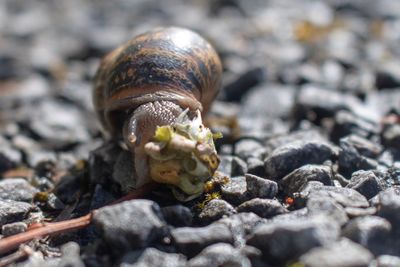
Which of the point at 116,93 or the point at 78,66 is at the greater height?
the point at 116,93

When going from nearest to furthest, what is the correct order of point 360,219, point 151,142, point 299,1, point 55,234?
point 360,219
point 55,234
point 151,142
point 299,1

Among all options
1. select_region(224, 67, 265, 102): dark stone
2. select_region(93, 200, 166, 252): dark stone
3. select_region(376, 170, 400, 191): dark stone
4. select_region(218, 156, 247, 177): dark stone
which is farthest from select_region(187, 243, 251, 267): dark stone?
select_region(224, 67, 265, 102): dark stone

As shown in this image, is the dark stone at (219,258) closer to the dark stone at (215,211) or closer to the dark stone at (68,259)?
the dark stone at (215,211)

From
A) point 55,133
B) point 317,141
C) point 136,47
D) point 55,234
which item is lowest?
point 55,133

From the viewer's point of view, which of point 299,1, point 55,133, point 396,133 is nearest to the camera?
point 396,133

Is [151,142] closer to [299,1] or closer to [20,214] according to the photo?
[20,214]

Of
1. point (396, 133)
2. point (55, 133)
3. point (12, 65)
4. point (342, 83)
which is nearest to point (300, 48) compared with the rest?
point (342, 83)
